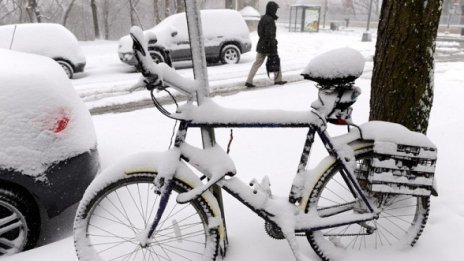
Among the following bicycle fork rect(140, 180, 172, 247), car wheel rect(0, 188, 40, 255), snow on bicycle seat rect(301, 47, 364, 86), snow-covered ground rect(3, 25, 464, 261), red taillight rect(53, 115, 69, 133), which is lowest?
snow-covered ground rect(3, 25, 464, 261)

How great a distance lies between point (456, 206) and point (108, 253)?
281 centimetres

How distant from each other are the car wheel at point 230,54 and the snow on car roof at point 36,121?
958 centimetres

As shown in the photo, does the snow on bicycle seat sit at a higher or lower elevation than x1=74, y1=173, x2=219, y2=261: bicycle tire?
higher

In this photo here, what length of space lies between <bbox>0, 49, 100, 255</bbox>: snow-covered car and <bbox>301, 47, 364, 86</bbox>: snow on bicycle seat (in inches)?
73.8

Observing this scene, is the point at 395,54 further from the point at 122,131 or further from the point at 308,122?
the point at 122,131

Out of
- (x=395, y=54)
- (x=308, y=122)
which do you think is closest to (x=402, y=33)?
(x=395, y=54)

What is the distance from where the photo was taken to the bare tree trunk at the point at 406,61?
8.84 ft

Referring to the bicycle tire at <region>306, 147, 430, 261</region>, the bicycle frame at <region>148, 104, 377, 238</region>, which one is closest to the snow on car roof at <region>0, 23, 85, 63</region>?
the bicycle frame at <region>148, 104, 377, 238</region>

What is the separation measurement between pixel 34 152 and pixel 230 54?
10223mm

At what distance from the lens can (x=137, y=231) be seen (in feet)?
9.59

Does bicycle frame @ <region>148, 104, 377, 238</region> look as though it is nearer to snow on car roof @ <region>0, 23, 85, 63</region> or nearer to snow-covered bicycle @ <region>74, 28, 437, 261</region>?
snow-covered bicycle @ <region>74, 28, 437, 261</region>

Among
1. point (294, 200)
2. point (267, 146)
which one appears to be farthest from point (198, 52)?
point (267, 146)

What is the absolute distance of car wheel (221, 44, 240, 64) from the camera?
40.3 feet

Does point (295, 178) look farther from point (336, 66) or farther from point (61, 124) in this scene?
point (61, 124)
